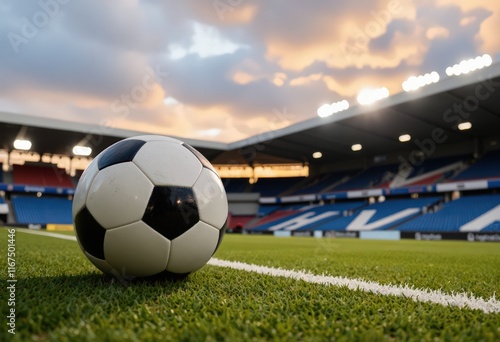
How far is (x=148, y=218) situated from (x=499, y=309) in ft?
7.10

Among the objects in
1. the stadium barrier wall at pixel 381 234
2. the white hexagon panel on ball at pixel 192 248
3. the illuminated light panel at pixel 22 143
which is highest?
the illuminated light panel at pixel 22 143

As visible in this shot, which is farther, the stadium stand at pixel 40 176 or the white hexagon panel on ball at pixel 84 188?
the stadium stand at pixel 40 176

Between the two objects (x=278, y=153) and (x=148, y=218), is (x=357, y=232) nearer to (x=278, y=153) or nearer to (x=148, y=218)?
(x=278, y=153)

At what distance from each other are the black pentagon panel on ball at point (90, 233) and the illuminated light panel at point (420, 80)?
798 inches

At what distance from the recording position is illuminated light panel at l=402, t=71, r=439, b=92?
65.2ft

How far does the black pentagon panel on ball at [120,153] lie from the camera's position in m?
2.50

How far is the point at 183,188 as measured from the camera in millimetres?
2436

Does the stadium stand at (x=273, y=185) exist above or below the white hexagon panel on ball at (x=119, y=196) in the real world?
above

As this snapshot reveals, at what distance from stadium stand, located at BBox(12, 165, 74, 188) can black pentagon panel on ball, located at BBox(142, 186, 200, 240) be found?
31.5 metres

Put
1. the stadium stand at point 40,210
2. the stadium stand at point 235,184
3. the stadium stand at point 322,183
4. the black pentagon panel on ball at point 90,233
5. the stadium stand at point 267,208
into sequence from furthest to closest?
the stadium stand at point 235,184 → the stadium stand at point 267,208 → the stadium stand at point 322,183 → the stadium stand at point 40,210 → the black pentagon panel on ball at point 90,233

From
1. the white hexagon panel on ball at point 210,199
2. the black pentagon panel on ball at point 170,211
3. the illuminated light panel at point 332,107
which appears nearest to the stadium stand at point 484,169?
the illuminated light panel at point 332,107

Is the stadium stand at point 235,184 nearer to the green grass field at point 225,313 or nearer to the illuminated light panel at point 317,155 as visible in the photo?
the illuminated light panel at point 317,155

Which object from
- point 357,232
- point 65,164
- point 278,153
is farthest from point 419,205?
point 65,164

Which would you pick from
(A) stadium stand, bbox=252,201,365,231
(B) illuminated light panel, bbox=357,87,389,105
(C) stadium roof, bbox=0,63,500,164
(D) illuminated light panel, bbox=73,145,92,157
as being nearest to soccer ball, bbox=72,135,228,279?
(C) stadium roof, bbox=0,63,500,164
